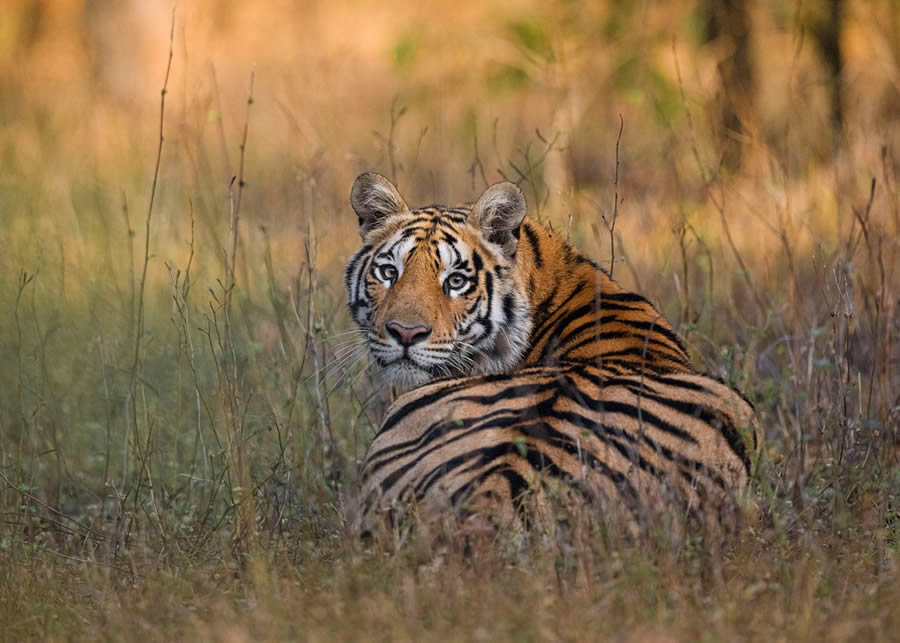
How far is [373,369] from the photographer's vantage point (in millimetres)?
5246

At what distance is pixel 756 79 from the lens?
11.1 m

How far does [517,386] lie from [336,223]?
130 inches

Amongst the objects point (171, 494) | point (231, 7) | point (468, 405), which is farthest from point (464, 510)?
point (231, 7)

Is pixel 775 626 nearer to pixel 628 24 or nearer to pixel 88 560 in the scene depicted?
pixel 88 560

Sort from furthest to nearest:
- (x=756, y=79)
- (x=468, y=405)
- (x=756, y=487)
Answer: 1. (x=756, y=79)
2. (x=756, y=487)
3. (x=468, y=405)

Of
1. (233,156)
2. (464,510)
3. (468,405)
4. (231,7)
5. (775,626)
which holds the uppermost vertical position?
(231,7)

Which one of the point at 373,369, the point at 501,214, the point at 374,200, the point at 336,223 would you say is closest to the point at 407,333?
the point at 501,214

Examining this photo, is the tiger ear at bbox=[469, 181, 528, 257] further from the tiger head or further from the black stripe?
the black stripe

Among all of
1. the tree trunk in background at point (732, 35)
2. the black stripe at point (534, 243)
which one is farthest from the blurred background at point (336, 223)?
the black stripe at point (534, 243)

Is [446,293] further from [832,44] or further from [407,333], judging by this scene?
[832,44]

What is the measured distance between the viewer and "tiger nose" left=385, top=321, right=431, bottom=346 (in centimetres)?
441

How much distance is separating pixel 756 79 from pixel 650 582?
28.4ft

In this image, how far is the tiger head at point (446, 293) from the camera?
4.47 meters

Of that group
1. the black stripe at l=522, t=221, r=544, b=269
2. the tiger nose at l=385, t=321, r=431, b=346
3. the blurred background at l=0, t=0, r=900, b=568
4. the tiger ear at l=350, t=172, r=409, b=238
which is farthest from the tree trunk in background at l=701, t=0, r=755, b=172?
the tiger nose at l=385, t=321, r=431, b=346
